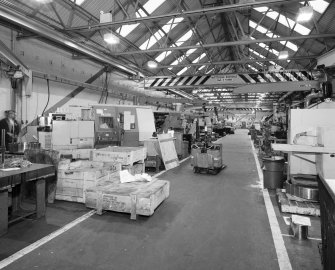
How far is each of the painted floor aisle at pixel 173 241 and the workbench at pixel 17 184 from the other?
735mm

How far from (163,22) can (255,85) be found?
396 cm

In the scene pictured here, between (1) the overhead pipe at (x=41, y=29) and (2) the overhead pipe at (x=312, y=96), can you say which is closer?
(1) the overhead pipe at (x=41, y=29)

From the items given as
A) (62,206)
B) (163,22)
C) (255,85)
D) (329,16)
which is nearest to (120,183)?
(62,206)

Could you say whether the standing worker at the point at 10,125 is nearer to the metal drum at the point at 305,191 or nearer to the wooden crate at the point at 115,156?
the wooden crate at the point at 115,156

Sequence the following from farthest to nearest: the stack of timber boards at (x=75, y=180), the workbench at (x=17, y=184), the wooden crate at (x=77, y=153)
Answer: the wooden crate at (x=77, y=153)
the stack of timber boards at (x=75, y=180)
the workbench at (x=17, y=184)

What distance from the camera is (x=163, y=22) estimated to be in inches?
339

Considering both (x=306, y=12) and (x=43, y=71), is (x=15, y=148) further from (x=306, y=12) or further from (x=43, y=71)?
(x=306, y=12)

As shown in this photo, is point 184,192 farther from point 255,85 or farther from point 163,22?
point 163,22

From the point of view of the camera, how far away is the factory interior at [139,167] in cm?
277

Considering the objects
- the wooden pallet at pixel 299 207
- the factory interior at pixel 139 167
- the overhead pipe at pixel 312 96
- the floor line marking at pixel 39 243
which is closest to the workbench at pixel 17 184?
the factory interior at pixel 139 167

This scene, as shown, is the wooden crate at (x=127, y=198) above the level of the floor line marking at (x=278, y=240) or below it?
above

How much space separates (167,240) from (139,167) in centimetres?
296

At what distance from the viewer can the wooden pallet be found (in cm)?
387

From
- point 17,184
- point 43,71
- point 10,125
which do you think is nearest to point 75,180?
point 17,184
